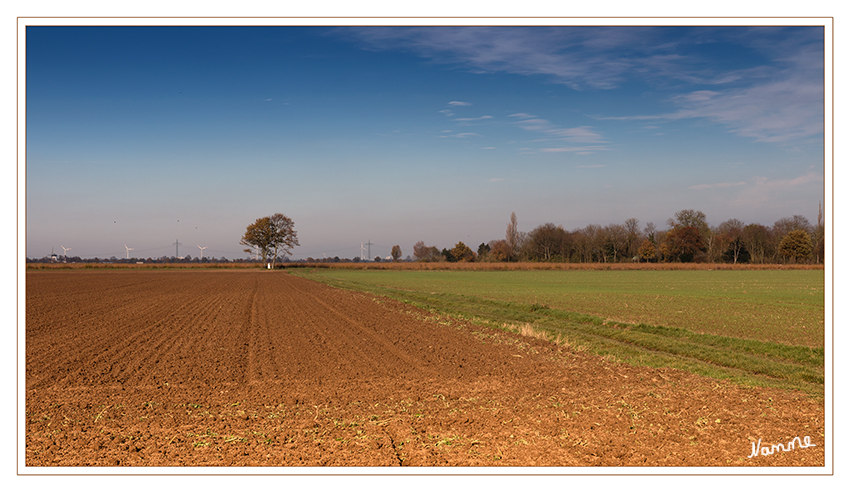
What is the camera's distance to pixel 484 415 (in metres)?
8.34

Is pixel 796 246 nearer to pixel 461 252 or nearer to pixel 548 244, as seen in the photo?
pixel 548 244

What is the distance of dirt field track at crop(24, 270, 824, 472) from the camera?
21.7 ft

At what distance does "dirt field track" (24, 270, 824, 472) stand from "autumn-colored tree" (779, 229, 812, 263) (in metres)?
102

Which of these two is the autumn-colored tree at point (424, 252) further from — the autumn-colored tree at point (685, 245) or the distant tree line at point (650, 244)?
the autumn-colored tree at point (685, 245)

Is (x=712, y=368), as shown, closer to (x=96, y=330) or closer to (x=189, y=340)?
(x=189, y=340)

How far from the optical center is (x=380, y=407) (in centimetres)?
886

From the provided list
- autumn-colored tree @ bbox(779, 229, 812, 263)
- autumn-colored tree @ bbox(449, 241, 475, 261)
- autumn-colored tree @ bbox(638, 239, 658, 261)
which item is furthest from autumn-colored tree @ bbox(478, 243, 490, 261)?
autumn-colored tree @ bbox(779, 229, 812, 263)

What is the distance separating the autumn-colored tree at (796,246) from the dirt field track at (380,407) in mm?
101507

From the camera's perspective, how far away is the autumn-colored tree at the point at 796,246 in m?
93.4
